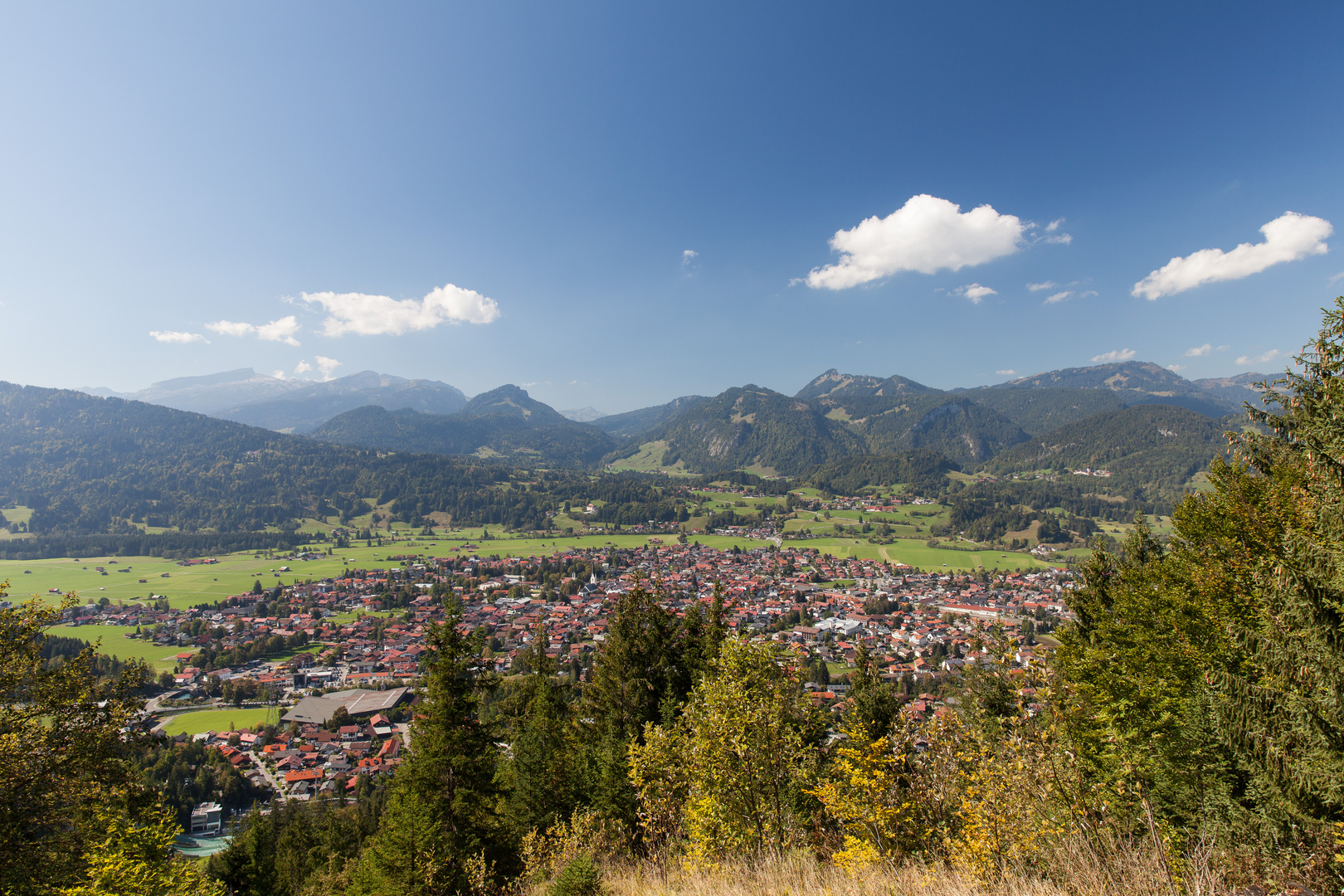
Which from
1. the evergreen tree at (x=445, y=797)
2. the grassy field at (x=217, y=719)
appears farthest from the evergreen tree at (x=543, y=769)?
the grassy field at (x=217, y=719)

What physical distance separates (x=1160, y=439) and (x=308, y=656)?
264398mm

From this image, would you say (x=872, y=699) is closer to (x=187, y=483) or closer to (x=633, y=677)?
(x=633, y=677)

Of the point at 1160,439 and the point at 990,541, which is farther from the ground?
the point at 1160,439

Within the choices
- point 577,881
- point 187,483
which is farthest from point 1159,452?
point 187,483

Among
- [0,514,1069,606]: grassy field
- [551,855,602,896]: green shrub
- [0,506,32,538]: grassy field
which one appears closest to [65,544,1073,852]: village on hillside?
[0,514,1069,606]: grassy field

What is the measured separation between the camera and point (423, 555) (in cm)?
11962

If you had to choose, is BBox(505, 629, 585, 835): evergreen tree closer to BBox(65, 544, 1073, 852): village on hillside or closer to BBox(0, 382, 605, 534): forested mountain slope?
BBox(65, 544, 1073, 852): village on hillside

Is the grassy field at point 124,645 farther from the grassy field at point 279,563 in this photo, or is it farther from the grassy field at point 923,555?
the grassy field at point 923,555

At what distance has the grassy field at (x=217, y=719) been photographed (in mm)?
46737

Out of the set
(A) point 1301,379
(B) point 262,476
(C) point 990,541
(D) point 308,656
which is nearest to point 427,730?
(A) point 1301,379

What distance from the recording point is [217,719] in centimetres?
4919

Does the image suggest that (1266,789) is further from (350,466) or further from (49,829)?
(350,466)

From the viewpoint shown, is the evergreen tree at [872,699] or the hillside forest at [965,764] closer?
the hillside forest at [965,764]

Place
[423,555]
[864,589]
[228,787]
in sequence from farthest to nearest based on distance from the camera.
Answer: [423,555] < [864,589] < [228,787]
